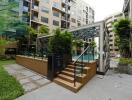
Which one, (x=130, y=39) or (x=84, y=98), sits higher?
(x=130, y=39)

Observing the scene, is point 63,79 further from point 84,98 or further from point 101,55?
point 101,55

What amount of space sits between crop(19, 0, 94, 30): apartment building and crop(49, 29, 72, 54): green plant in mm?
11742

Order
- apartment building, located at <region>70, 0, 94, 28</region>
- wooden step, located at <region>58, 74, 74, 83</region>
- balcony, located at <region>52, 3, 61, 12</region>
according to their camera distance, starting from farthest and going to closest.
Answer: apartment building, located at <region>70, 0, 94, 28</region>, balcony, located at <region>52, 3, 61, 12</region>, wooden step, located at <region>58, 74, 74, 83</region>

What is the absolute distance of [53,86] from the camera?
22.5 feet

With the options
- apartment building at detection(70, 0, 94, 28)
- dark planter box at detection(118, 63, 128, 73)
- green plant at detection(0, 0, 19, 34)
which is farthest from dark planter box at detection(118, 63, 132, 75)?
apartment building at detection(70, 0, 94, 28)

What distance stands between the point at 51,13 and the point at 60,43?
24.1m

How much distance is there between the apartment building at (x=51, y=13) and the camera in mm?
25688

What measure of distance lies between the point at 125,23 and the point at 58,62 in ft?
28.2

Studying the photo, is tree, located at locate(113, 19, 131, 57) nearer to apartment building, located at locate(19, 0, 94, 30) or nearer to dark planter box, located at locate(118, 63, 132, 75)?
dark planter box, located at locate(118, 63, 132, 75)

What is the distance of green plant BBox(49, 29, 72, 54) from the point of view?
8719 millimetres

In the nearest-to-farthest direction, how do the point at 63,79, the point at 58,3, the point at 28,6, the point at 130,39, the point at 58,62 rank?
the point at 63,79, the point at 58,62, the point at 130,39, the point at 28,6, the point at 58,3

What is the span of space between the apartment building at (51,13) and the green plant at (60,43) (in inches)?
462

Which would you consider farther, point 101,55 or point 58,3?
point 58,3

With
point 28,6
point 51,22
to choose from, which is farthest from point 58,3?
point 28,6
